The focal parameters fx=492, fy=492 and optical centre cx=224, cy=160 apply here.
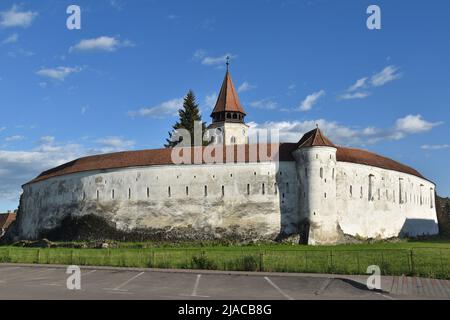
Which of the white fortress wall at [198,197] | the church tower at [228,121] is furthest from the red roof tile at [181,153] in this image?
the church tower at [228,121]

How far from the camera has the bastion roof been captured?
48469 millimetres

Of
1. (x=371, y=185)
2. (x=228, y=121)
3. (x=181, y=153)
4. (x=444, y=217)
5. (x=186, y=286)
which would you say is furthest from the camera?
(x=444, y=217)

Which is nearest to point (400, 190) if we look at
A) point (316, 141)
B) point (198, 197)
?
point (316, 141)

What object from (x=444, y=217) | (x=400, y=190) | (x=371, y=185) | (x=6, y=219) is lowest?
(x=6, y=219)

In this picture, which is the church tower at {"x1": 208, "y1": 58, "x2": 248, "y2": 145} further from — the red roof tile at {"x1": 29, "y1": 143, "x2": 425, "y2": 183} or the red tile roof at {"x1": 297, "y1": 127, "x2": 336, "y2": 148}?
the red tile roof at {"x1": 297, "y1": 127, "x2": 336, "y2": 148}

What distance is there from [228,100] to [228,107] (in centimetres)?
112

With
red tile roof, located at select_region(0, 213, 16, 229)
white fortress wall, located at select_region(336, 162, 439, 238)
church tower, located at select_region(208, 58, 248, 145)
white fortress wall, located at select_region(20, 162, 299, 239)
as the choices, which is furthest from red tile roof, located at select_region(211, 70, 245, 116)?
red tile roof, located at select_region(0, 213, 16, 229)

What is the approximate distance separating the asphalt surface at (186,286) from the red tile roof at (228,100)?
4425 centimetres

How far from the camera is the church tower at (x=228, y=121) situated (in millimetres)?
65438

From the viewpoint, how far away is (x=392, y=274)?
20.5 meters

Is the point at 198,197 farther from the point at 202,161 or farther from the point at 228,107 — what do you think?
the point at 228,107

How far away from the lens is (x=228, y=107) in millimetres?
66062
